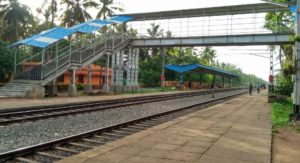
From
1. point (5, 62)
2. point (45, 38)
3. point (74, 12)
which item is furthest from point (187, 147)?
point (74, 12)

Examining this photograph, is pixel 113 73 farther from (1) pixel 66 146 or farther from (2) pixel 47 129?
(1) pixel 66 146

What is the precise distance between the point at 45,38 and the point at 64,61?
335cm

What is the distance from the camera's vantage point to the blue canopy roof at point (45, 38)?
83.6 feet

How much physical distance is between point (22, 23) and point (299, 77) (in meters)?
50.3

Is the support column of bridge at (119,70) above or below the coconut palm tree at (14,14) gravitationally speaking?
below

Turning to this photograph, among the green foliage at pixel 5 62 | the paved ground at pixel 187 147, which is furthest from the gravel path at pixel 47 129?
the green foliage at pixel 5 62

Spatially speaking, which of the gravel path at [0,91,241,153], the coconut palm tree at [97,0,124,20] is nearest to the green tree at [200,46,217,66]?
the coconut palm tree at [97,0,124,20]

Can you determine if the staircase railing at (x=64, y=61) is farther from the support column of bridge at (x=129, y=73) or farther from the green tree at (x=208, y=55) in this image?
the green tree at (x=208, y=55)

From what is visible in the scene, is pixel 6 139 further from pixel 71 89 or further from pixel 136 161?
pixel 71 89

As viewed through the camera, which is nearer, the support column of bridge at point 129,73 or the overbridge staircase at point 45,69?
the overbridge staircase at point 45,69

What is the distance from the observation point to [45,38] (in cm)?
2656

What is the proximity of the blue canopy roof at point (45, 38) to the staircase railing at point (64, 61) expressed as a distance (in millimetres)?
1356

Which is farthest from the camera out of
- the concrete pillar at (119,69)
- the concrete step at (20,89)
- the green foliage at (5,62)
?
the concrete pillar at (119,69)

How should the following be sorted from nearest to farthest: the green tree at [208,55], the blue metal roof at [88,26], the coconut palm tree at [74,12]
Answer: the blue metal roof at [88,26], the coconut palm tree at [74,12], the green tree at [208,55]
